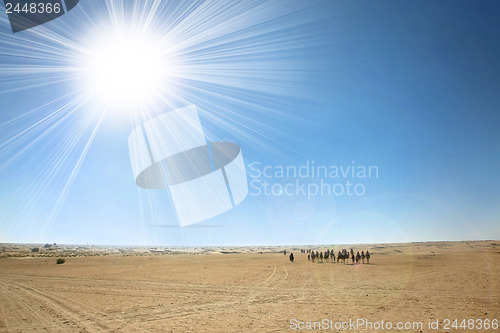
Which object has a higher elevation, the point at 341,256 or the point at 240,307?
the point at 240,307

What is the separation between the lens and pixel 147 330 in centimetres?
790

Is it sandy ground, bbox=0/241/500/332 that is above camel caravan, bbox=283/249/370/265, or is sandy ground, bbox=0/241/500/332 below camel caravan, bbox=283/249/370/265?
above

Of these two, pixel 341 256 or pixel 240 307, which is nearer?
pixel 240 307

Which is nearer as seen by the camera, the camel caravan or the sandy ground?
the sandy ground

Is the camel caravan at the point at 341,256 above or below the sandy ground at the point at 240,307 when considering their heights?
below

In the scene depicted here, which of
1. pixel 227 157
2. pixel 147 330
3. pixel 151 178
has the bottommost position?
pixel 147 330

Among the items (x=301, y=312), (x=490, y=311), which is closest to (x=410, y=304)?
(x=490, y=311)

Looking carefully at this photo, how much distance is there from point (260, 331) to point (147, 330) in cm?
344

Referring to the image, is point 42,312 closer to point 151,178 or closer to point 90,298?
point 90,298

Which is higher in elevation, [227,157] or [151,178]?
[227,157]

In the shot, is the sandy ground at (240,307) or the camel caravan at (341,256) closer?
the sandy ground at (240,307)

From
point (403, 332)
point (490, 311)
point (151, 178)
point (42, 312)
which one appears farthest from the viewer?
point (151, 178)

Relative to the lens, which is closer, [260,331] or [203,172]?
[260,331]

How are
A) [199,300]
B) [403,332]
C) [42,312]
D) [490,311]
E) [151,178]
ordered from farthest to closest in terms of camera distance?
1. [151,178]
2. [199,300]
3. [42,312]
4. [490,311]
5. [403,332]
